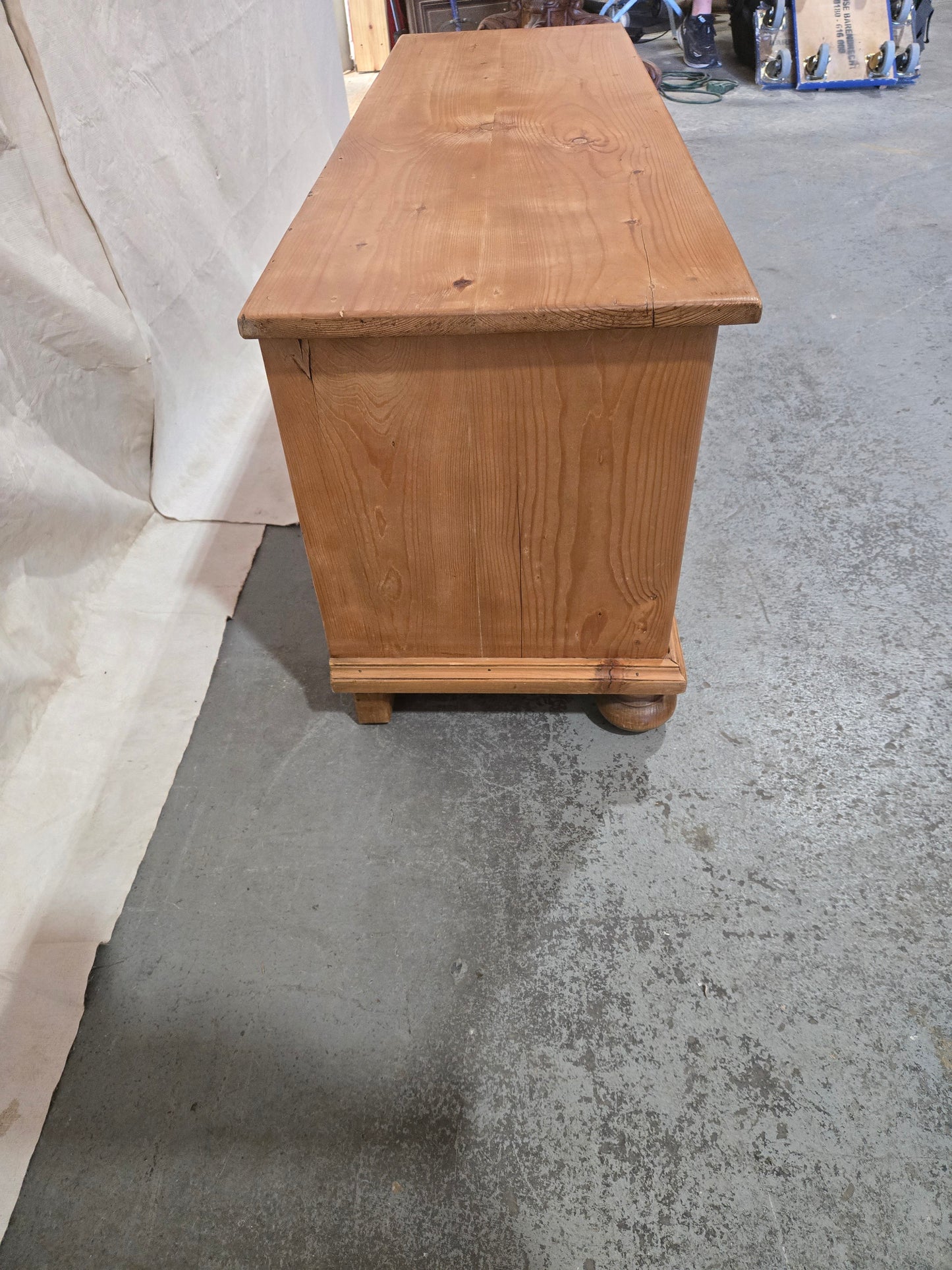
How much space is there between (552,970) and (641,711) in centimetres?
33

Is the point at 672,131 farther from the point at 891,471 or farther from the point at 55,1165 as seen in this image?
the point at 55,1165

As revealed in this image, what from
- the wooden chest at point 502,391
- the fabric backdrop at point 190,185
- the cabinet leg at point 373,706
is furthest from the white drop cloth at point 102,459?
the wooden chest at point 502,391

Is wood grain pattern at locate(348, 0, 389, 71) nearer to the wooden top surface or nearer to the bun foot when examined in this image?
the wooden top surface

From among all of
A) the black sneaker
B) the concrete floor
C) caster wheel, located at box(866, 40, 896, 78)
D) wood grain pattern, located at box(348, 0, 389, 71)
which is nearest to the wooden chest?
the concrete floor

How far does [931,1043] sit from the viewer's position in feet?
2.53

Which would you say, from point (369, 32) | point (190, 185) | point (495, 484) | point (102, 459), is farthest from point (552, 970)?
point (369, 32)

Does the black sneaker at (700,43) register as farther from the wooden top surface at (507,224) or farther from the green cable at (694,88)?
the wooden top surface at (507,224)

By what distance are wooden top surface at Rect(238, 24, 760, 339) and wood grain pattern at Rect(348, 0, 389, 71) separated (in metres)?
2.99

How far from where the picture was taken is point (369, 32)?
3.67 metres

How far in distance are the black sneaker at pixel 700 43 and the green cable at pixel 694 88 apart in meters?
0.06

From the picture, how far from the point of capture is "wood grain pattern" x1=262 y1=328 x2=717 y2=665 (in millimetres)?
744

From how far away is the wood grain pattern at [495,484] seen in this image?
0.74 m

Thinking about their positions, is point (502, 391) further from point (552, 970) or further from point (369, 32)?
point (369, 32)

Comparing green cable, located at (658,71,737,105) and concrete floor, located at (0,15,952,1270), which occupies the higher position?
green cable, located at (658,71,737,105)
